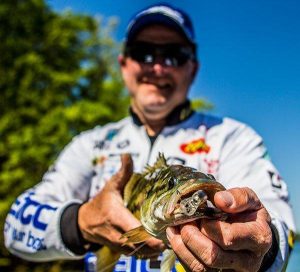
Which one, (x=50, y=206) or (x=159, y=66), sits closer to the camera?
(x=50, y=206)

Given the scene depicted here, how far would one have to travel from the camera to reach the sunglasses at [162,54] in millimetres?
2854

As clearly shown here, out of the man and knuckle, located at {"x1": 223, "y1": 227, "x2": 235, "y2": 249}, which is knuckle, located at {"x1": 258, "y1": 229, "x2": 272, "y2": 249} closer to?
knuckle, located at {"x1": 223, "y1": 227, "x2": 235, "y2": 249}

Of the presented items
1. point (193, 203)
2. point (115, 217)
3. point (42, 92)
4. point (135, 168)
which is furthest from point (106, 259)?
point (42, 92)

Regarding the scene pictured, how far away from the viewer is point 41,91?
42.1 ft

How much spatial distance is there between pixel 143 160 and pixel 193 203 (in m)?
1.52

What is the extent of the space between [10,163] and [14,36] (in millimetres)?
3707

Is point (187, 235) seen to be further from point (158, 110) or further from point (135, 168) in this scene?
point (158, 110)

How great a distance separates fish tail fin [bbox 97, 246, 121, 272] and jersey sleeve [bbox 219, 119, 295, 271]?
1.95 ft

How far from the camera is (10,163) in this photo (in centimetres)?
Result: 1109

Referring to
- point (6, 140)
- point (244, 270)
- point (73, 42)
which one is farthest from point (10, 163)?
point (244, 270)

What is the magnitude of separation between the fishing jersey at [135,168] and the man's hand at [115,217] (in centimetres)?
22

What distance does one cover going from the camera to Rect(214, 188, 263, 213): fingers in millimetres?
1163

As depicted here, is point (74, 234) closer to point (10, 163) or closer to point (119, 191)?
point (119, 191)

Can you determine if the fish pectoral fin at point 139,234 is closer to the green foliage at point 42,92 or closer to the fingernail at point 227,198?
the fingernail at point 227,198
